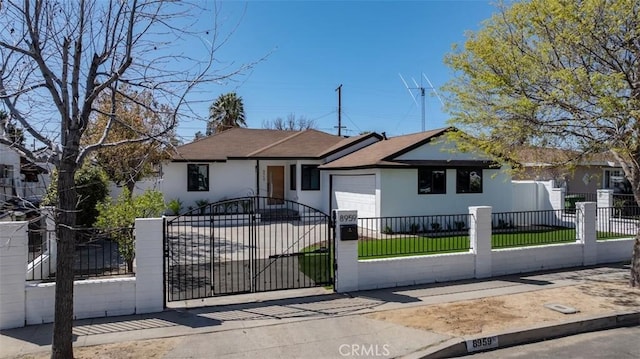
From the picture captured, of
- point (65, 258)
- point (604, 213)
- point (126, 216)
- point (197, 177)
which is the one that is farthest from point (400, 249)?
point (197, 177)

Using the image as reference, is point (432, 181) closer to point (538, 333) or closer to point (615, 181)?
point (538, 333)

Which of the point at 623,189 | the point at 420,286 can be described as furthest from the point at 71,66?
the point at 623,189

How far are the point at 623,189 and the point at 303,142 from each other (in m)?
19.5

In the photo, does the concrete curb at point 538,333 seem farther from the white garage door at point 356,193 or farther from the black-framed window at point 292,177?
the black-framed window at point 292,177

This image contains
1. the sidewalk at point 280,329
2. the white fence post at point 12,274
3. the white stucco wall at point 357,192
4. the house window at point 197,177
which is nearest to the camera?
the sidewalk at point 280,329

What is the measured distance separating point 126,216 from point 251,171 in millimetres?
13432

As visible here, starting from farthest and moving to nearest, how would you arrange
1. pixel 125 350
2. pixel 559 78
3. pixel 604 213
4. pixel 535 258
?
pixel 604 213
pixel 535 258
pixel 559 78
pixel 125 350

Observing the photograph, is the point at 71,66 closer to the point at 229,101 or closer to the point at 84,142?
the point at 84,142

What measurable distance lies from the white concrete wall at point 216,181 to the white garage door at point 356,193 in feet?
16.3

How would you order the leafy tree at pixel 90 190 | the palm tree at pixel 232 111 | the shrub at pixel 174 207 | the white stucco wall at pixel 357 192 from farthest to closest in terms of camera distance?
1. the palm tree at pixel 232 111
2. the shrub at pixel 174 207
3. the white stucco wall at pixel 357 192
4. the leafy tree at pixel 90 190

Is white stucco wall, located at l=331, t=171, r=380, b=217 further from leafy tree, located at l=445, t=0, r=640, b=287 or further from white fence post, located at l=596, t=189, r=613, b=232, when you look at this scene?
white fence post, located at l=596, t=189, r=613, b=232

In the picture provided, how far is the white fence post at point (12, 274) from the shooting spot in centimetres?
636

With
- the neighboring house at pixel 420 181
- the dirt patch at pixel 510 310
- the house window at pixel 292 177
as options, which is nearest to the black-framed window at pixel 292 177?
the house window at pixel 292 177

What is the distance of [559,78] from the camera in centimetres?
820
